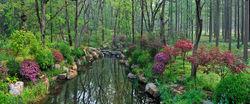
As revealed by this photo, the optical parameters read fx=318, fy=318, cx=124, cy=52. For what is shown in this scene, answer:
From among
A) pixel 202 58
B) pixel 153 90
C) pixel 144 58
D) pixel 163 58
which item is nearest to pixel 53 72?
pixel 144 58

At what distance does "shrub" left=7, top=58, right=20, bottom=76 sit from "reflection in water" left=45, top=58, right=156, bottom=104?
7.39ft

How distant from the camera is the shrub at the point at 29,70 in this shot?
16.8 m

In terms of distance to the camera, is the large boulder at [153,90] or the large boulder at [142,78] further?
the large boulder at [142,78]

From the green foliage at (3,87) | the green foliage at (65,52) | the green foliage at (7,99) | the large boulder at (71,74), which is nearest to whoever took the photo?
the green foliage at (7,99)

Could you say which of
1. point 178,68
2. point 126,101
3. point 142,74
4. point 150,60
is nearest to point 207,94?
point 126,101

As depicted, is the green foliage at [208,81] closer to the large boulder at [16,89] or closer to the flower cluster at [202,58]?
the flower cluster at [202,58]

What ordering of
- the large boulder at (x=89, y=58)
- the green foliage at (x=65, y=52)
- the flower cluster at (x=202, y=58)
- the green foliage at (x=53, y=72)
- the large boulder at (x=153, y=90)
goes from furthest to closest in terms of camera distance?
the large boulder at (x=89, y=58)
the green foliage at (x=65, y=52)
the green foliage at (x=53, y=72)
the large boulder at (x=153, y=90)
the flower cluster at (x=202, y=58)

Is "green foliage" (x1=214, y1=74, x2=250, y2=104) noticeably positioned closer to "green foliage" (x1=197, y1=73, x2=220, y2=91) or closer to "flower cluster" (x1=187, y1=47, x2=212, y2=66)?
"flower cluster" (x1=187, y1=47, x2=212, y2=66)

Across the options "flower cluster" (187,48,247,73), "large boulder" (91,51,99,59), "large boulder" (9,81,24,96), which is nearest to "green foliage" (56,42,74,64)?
"large boulder" (91,51,99,59)

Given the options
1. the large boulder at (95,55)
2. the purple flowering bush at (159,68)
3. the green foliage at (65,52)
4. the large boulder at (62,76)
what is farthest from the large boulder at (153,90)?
the large boulder at (95,55)

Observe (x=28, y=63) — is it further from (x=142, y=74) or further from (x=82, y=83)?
(x=142, y=74)

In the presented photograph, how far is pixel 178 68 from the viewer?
20047 millimetres

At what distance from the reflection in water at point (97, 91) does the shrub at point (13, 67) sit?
2.25m

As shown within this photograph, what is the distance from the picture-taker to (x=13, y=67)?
1719 cm
